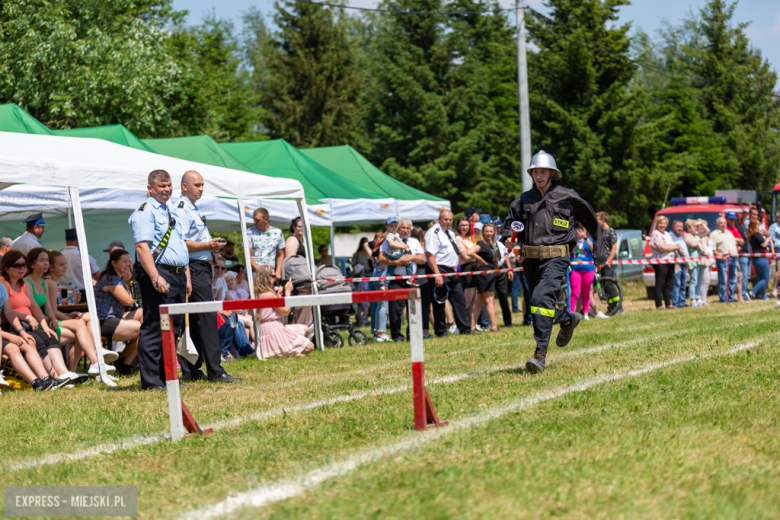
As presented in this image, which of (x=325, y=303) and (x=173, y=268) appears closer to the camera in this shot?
(x=325, y=303)

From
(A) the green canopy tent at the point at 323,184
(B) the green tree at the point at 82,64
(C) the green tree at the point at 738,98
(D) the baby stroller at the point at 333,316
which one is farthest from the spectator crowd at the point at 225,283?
(C) the green tree at the point at 738,98

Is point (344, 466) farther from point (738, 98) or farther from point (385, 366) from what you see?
point (738, 98)

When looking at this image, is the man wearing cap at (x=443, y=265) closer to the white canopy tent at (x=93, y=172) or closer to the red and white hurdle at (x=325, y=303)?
the white canopy tent at (x=93, y=172)

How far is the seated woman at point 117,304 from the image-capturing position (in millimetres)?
9375

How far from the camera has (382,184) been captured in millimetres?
20047

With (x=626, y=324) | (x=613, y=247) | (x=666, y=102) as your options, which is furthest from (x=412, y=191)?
(x=666, y=102)

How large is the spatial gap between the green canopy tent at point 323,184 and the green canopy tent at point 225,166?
0.49m

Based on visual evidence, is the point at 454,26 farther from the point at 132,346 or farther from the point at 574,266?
the point at 132,346

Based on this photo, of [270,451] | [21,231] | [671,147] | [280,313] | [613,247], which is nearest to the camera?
[270,451]

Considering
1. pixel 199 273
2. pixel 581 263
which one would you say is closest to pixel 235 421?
pixel 199 273

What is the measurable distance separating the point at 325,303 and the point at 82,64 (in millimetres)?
25852

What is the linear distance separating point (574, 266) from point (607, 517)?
438 inches

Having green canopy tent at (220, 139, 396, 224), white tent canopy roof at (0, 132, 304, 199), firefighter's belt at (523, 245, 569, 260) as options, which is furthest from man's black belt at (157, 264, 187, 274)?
green canopy tent at (220, 139, 396, 224)

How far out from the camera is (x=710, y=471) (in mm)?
3826
